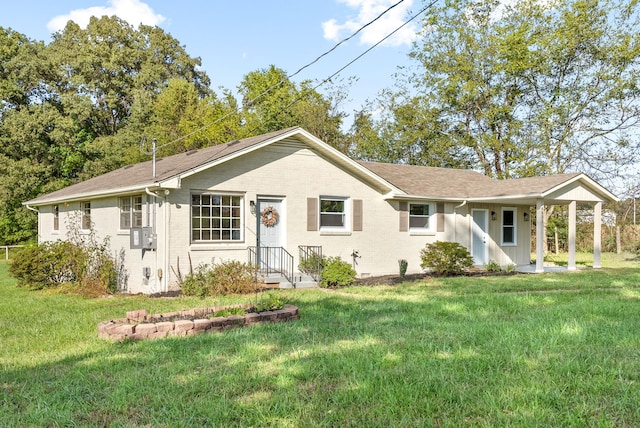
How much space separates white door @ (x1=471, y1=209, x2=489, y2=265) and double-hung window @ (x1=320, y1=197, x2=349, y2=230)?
5295mm

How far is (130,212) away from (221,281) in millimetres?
3994

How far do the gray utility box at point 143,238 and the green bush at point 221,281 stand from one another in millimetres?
1267

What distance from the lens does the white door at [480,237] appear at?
60.1 ft

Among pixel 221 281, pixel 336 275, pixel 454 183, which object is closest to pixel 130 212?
pixel 221 281

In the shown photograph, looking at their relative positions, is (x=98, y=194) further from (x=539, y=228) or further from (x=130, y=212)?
(x=539, y=228)

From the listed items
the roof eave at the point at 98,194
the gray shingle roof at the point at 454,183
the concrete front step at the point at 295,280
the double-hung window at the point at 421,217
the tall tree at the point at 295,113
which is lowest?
the concrete front step at the point at 295,280

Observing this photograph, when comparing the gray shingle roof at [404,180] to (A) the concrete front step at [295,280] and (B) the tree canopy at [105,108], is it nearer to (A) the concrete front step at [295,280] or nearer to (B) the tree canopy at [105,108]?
(A) the concrete front step at [295,280]

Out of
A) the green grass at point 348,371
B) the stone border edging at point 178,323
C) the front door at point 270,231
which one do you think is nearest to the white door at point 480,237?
the front door at point 270,231

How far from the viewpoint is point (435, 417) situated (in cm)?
387

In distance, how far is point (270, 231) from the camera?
46.5 ft

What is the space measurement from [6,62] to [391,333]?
104 ft

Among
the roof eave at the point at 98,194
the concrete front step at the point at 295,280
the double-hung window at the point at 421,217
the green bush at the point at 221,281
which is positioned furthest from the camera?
the double-hung window at the point at 421,217

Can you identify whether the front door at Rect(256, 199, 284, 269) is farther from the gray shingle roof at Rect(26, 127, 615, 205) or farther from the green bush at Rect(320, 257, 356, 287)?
the gray shingle roof at Rect(26, 127, 615, 205)

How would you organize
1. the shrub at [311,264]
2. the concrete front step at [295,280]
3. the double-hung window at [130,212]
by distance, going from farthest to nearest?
the shrub at [311,264], the double-hung window at [130,212], the concrete front step at [295,280]
